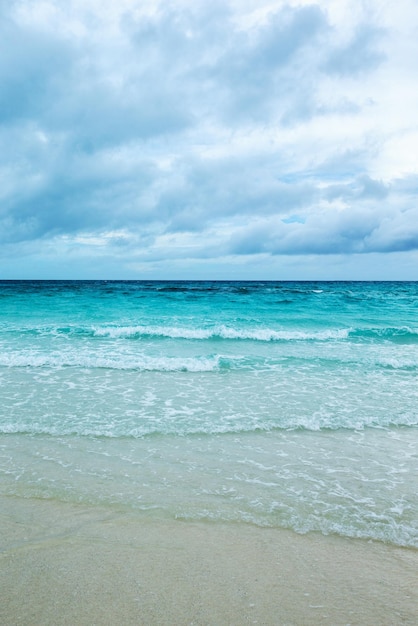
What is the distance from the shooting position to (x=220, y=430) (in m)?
7.61

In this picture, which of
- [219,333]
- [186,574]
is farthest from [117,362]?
[186,574]

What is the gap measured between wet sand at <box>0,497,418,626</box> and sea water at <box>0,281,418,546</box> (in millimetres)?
342

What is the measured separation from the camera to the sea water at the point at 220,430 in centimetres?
510

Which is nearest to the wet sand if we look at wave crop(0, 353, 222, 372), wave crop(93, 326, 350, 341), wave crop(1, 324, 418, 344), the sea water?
the sea water

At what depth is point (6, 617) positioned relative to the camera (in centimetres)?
319

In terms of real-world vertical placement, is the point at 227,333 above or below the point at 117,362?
above

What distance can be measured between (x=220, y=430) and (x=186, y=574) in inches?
153

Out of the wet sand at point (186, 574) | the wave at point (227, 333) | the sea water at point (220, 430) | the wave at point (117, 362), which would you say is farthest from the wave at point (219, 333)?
the wet sand at point (186, 574)

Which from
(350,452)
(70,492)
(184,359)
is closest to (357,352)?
(184,359)

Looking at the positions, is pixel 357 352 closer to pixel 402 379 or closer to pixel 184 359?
pixel 402 379

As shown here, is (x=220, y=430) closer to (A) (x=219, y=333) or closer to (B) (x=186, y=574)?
(B) (x=186, y=574)

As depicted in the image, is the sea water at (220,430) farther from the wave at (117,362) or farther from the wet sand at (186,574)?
the wet sand at (186,574)

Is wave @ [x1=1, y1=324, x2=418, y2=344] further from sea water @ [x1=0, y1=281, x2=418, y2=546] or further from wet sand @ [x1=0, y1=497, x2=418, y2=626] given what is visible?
wet sand @ [x1=0, y1=497, x2=418, y2=626]

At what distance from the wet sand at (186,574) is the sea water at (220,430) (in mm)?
342
